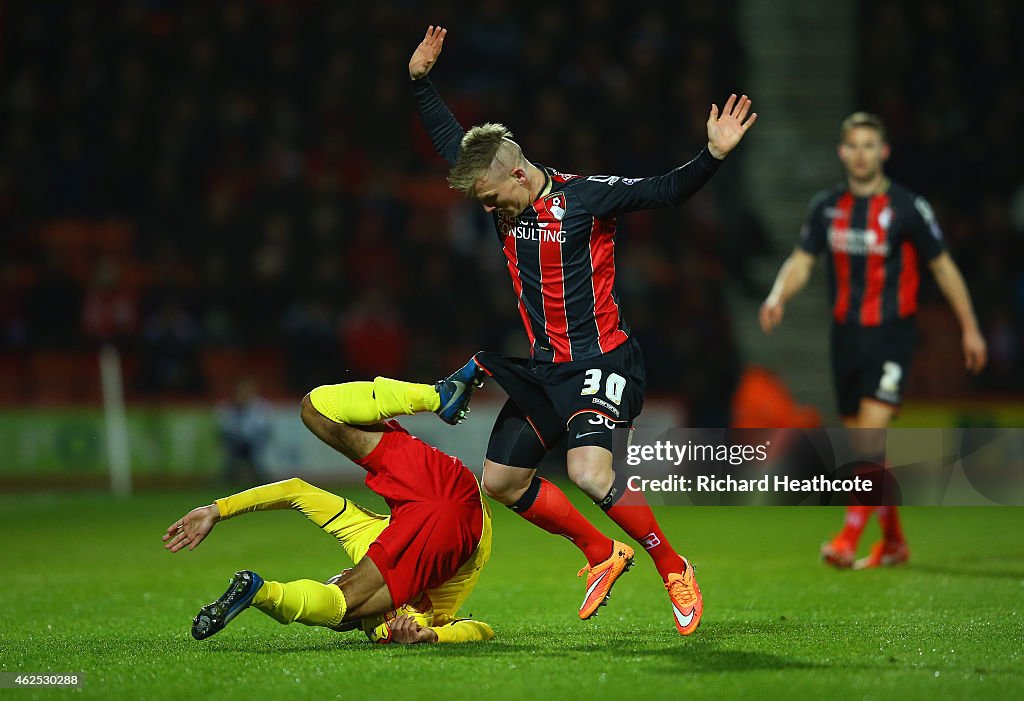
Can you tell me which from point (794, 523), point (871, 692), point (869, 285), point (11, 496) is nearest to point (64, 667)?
point (871, 692)

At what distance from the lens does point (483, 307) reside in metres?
15.5

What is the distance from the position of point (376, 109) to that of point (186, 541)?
1291cm

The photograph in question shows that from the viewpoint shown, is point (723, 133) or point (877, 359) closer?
point (723, 133)

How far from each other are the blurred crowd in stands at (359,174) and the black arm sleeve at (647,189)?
8.45 metres

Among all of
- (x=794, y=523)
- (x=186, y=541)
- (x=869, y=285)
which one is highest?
(x=869, y=285)

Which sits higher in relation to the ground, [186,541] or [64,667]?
[186,541]

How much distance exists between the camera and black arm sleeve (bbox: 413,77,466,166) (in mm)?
6469

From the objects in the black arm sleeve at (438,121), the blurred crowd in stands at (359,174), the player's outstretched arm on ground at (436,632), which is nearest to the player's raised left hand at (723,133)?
the black arm sleeve at (438,121)

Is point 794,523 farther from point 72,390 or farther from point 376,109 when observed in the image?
point 376,109

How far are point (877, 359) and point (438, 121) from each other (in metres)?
3.26

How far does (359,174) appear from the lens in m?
17.4

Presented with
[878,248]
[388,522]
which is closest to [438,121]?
[388,522]

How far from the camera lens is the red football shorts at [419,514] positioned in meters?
5.60

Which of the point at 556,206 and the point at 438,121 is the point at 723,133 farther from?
the point at 438,121
